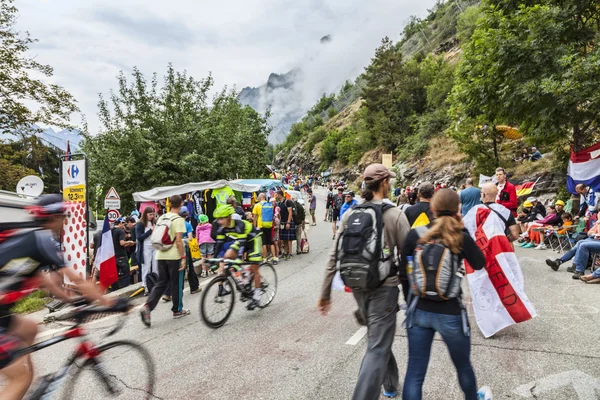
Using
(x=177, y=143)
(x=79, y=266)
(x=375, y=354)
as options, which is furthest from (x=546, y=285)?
(x=177, y=143)

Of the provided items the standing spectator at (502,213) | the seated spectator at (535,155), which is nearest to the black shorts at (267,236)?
the standing spectator at (502,213)

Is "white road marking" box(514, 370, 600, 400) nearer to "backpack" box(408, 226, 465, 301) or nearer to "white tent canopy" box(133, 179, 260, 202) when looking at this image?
"backpack" box(408, 226, 465, 301)

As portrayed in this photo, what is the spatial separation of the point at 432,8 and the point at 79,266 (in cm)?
12095

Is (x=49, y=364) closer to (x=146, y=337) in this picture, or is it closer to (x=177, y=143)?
(x=146, y=337)

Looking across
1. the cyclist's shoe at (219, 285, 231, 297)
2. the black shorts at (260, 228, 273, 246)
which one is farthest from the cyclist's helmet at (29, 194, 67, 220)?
the black shorts at (260, 228, 273, 246)

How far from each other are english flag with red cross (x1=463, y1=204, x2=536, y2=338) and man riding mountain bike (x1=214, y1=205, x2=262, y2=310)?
3320 mm

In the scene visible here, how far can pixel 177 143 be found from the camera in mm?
17719

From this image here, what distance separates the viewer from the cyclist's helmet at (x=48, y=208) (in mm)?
2854

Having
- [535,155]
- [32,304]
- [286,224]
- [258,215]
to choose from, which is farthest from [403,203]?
[535,155]

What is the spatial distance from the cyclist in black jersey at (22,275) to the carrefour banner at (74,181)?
6.89 meters

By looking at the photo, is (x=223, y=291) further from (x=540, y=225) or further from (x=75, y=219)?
(x=540, y=225)

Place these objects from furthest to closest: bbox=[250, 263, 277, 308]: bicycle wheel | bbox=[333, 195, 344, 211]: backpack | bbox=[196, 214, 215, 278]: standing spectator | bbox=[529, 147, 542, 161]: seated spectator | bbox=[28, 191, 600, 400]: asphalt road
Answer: bbox=[529, 147, 542, 161]: seated spectator
bbox=[333, 195, 344, 211]: backpack
bbox=[196, 214, 215, 278]: standing spectator
bbox=[250, 263, 277, 308]: bicycle wheel
bbox=[28, 191, 600, 400]: asphalt road

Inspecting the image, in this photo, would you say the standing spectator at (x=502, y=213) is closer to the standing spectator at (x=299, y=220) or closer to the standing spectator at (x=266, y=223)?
the standing spectator at (x=266, y=223)

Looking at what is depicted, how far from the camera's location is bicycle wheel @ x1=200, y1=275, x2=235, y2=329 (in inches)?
220
